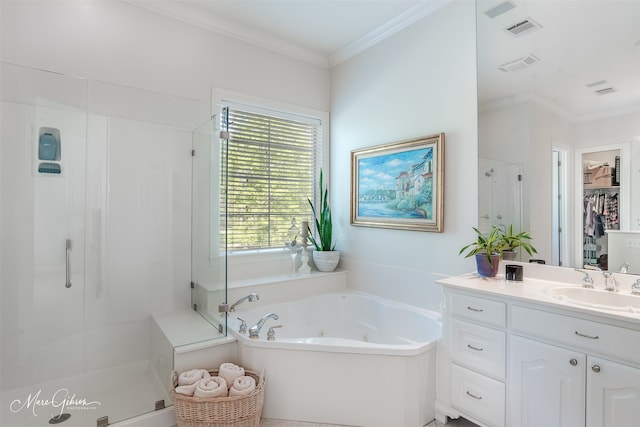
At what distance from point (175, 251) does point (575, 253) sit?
2811 mm

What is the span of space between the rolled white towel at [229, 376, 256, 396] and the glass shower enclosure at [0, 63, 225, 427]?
51 cm

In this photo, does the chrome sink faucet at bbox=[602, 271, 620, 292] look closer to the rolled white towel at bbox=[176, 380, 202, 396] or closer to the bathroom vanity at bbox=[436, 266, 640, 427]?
the bathroom vanity at bbox=[436, 266, 640, 427]

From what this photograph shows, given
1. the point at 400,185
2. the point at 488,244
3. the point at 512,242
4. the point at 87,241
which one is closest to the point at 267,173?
the point at 400,185

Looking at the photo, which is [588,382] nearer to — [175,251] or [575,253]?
[575,253]

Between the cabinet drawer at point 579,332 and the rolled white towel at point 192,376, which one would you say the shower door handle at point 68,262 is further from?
the cabinet drawer at point 579,332

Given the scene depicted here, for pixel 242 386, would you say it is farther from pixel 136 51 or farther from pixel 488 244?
pixel 136 51

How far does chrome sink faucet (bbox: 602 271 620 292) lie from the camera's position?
69.3 inches

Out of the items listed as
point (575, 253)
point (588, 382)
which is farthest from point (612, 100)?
point (588, 382)

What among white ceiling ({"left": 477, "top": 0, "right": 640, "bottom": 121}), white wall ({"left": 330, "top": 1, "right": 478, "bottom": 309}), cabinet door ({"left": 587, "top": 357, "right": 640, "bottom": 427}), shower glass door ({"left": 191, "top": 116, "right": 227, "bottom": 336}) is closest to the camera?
cabinet door ({"left": 587, "top": 357, "right": 640, "bottom": 427})

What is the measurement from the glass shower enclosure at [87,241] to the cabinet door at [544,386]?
6.66 ft

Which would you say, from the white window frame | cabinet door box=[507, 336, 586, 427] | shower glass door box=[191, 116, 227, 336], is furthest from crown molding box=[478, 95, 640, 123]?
shower glass door box=[191, 116, 227, 336]

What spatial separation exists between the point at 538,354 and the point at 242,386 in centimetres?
158

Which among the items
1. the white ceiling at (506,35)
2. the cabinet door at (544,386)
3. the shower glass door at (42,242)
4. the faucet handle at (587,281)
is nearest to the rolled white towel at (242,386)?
the shower glass door at (42,242)

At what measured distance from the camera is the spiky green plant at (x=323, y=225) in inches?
137
